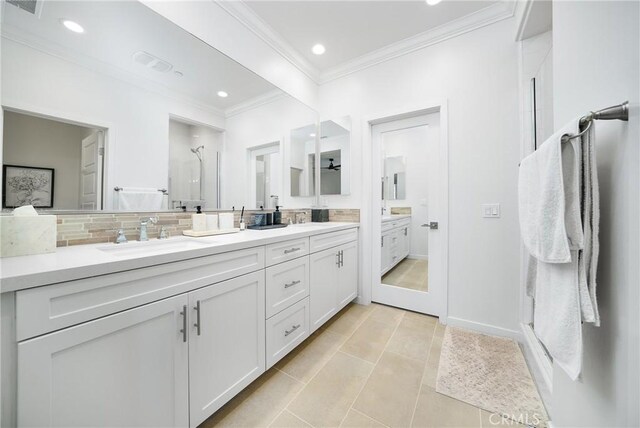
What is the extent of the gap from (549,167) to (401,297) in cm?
199

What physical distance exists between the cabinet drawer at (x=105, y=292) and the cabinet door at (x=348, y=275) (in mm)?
1359

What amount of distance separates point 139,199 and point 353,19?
2.26 m

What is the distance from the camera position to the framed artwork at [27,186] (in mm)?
1043

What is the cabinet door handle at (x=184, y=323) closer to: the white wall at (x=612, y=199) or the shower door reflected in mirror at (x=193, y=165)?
the shower door reflected in mirror at (x=193, y=165)

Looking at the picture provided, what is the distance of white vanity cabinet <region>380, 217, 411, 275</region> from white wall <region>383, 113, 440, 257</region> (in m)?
0.10

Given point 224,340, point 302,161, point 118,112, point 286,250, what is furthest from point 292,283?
point 302,161

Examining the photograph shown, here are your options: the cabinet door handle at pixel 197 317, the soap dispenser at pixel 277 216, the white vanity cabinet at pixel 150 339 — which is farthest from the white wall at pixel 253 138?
the cabinet door handle at pixel 197 317

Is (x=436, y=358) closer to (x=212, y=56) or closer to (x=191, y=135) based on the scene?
(x=191, y=135)

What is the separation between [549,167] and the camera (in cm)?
83

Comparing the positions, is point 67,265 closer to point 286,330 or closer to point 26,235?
point 26,235

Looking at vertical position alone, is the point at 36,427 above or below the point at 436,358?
above

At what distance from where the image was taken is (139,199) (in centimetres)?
143

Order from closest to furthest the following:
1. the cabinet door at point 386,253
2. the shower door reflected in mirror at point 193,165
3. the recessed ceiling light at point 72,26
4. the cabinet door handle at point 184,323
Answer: the cabinet door handle at point 184,323 < the recessed ceiling light at point 72,26 < the shower door reflected in mirror at point 193,165 < the cabinet door at point 386,253

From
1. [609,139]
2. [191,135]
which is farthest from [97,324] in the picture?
[609,139]
